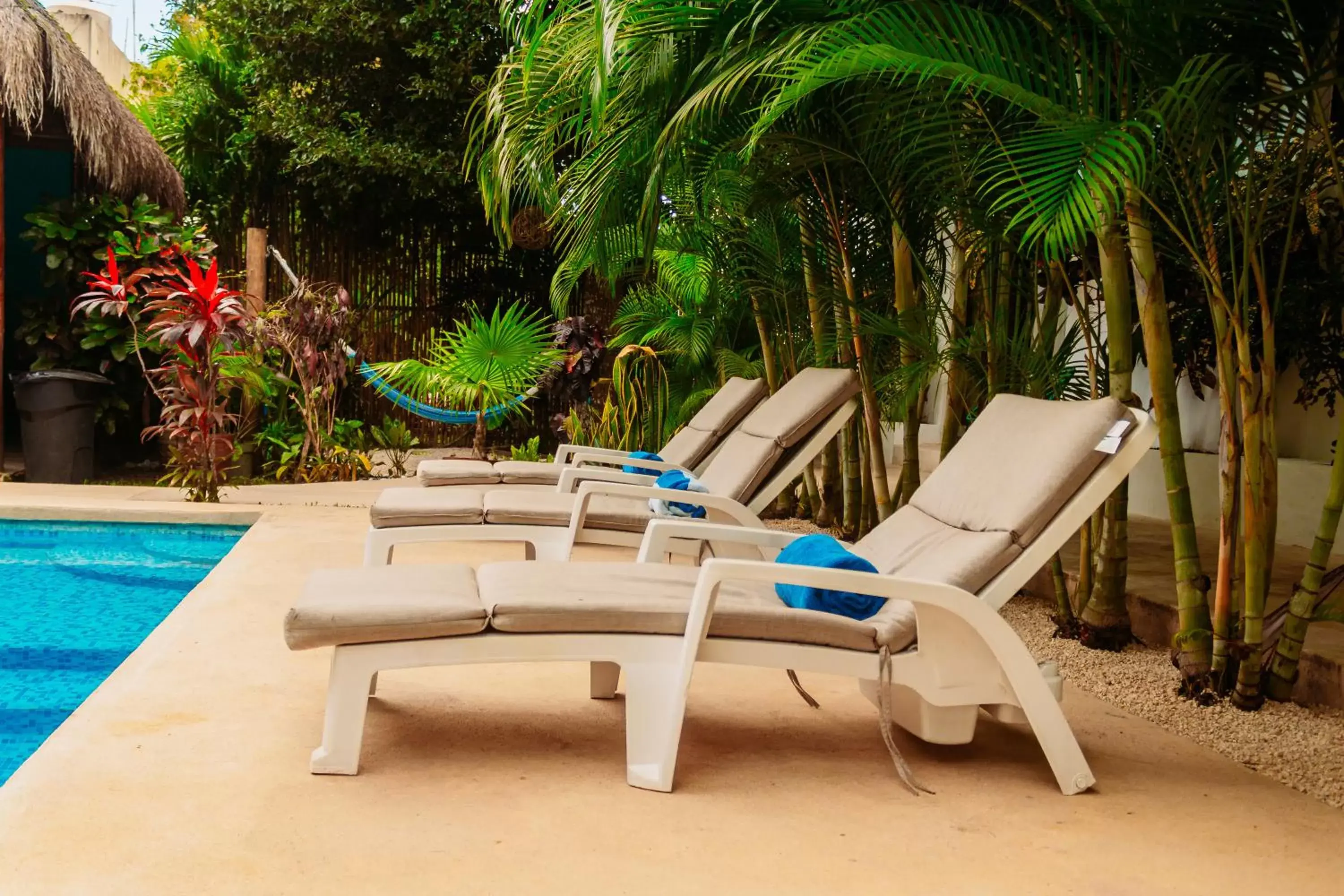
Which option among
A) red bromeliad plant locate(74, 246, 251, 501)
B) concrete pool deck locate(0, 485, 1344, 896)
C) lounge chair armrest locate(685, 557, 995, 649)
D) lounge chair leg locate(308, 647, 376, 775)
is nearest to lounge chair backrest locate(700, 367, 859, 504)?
concrete pool deck locate(0, 485, 1344, 896)

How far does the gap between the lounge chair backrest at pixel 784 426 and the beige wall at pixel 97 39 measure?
19141 millimetres

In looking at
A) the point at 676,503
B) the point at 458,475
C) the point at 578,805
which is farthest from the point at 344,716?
the point at 458,475

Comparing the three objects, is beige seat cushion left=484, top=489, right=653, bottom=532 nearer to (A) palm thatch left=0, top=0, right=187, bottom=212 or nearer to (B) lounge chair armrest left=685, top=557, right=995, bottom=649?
(B) lounge chair armrest left=685, top=557, right=995, bottom=649

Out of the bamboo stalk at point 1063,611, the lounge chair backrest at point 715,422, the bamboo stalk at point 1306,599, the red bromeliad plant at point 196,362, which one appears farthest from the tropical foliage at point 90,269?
the bamboo stalk at point 1306,599

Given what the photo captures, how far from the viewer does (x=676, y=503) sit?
14.4 ft

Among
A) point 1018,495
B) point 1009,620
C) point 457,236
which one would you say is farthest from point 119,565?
point 457,236

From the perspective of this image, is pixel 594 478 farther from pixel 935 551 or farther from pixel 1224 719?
pixel 1224 719

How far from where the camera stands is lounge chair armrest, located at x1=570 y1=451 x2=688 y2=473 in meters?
5.31

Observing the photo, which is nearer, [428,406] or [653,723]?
[653,723]

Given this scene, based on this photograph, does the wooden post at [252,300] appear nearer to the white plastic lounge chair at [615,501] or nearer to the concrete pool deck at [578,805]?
the white plastic lounge chair at [615,501]

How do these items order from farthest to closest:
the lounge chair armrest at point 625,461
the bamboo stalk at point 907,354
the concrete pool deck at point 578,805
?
the lounge chair armrest at point 625,461, the bamboo stalk at point 907,354, the concrete pool deck at point 578,805

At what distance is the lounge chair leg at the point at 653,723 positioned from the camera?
249cm

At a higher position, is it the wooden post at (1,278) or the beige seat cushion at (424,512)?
the wooden post at (1,278)

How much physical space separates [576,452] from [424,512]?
1800mm
